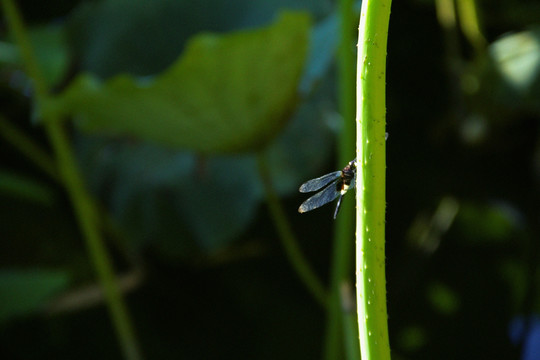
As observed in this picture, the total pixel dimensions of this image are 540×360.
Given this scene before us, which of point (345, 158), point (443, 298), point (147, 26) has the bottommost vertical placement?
point (443, 298)

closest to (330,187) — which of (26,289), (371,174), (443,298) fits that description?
(371,174)

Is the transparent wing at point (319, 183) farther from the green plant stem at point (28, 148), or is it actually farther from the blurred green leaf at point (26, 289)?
the green plant stem at point (28, 148)

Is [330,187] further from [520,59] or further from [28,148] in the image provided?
[28,148]

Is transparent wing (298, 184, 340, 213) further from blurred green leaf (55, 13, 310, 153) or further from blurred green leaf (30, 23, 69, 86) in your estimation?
blurred green leaf (30, 23, 69, 86)

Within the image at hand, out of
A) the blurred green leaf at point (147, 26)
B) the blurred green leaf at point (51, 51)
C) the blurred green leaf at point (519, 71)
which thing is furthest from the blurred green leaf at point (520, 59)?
the blurred green leaf at point (51, 51)

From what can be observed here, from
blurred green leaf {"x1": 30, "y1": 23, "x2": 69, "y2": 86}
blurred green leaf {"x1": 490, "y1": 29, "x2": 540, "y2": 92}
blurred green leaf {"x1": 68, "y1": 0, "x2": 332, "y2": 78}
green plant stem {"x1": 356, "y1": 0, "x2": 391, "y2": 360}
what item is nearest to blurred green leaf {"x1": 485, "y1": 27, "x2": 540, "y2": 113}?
blurred green leaf {"x1": 490, "y1": 29, "x2": 540, "y2": 92}

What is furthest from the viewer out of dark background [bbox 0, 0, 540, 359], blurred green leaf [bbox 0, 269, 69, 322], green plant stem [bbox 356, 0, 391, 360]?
dark background [bbox 0, 0, 540, 359]

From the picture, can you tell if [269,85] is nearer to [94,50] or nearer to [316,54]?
[316,54]
